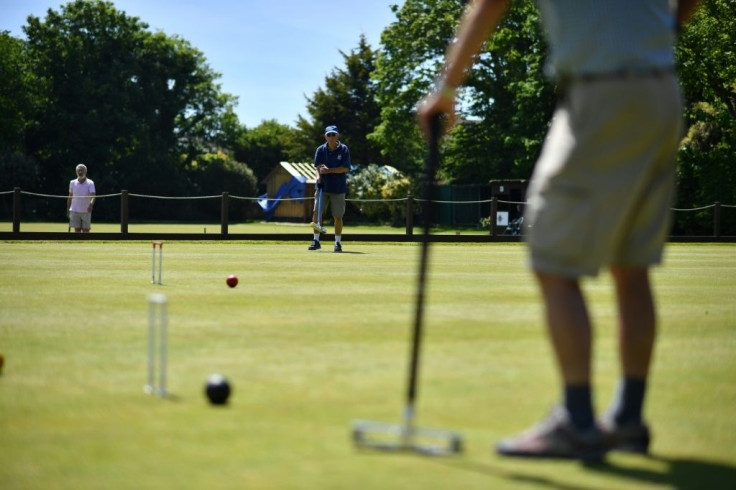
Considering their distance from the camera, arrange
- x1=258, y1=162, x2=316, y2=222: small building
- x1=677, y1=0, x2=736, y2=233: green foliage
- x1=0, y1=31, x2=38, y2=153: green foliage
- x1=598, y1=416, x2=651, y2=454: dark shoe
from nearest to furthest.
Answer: x1=598, y1=416, x2=651, y2=454: dark shoe, x1=677, y1=0, x2=736, y2=233: green foliage, x1=258, y1=162, x2=316, y2=222: small building, x1=0, y1=31, x2=38, y2=153: green foliage

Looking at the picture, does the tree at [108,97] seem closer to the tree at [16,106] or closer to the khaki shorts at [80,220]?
the tree at [16,106]

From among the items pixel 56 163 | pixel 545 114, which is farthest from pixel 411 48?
pixel 56 163

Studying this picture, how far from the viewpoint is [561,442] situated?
11.2 feet

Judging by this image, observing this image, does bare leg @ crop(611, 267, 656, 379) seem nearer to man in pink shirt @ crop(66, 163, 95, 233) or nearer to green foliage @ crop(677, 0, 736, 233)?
man in pink shirt @ crop(66, 163, 95, 233)

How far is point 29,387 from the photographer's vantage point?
4.41 m

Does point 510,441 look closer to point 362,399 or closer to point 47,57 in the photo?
point 362,399

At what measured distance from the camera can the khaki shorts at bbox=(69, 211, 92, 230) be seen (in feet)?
76.4

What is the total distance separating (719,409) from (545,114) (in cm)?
4267

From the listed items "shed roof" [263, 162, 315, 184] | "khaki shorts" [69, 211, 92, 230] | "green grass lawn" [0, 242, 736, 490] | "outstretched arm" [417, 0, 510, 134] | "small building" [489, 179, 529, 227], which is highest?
"shed roof" [263, 162, 315, 184]

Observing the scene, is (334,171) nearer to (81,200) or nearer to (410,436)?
(81,200)

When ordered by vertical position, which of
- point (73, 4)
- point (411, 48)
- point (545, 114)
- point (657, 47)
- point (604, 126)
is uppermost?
point (73, 4)

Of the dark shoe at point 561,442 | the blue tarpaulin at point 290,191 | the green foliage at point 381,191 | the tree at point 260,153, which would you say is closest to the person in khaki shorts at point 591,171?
the dark shoe at point 561,442

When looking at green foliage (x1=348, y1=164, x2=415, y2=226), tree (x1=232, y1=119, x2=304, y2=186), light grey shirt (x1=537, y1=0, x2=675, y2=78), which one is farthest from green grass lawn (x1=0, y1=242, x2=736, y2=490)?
tree (x1=232, y1=119, x2=304, y2=186)

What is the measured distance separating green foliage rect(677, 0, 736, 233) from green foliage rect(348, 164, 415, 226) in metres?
16.3
